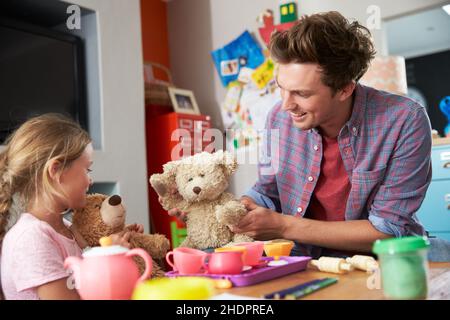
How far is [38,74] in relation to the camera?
2277 millimetres

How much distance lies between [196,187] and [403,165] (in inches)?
20.3

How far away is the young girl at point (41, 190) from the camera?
0.75 m

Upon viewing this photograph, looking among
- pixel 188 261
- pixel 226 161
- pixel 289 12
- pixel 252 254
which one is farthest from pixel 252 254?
pixel 289 12

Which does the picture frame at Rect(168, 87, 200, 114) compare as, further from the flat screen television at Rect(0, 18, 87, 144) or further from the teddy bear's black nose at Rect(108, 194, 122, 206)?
the teddy bear's black nose at Rect(108, 194, 122, 206)

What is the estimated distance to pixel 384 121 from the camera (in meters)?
1.29

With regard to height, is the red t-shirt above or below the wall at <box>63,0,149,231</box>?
below

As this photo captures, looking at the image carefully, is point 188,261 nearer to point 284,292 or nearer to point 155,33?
point 284,292

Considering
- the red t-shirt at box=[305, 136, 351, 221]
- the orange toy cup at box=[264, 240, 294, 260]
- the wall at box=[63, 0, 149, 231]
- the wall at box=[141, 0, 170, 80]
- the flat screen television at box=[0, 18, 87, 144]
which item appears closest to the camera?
the orange toy cup at box=[264, 240, 294, 260]

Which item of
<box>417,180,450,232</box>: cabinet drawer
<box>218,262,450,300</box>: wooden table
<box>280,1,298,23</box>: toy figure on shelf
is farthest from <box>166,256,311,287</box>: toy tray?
<box>280,1,298,23</box>: toy figure on shelf

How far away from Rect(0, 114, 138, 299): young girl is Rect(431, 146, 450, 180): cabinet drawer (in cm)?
181

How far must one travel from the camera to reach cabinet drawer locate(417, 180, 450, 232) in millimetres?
2258

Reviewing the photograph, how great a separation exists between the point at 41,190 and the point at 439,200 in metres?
1.93

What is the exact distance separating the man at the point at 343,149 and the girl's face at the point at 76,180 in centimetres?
38
